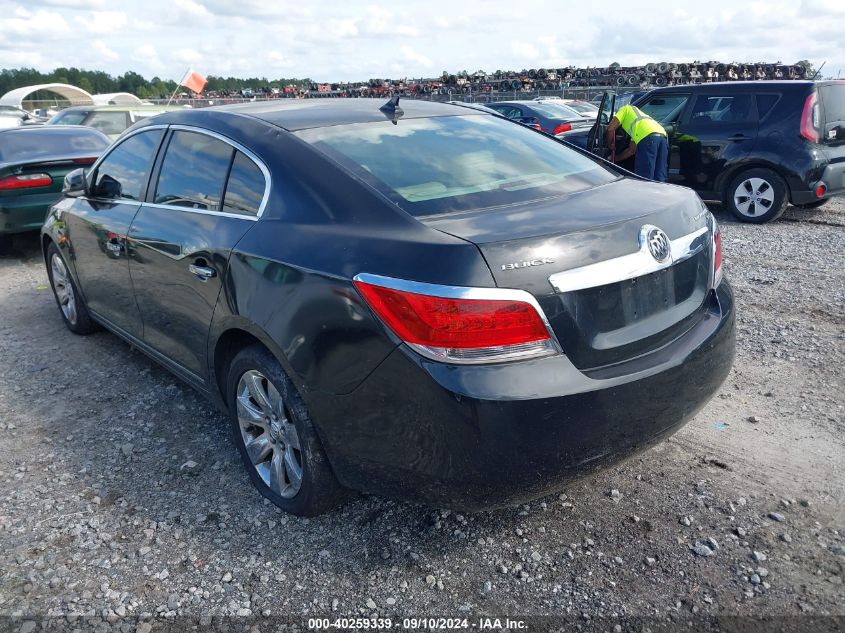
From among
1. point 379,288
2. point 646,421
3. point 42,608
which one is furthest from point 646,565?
point 42,608

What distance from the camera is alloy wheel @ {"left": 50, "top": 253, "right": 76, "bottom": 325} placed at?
16.9 feet

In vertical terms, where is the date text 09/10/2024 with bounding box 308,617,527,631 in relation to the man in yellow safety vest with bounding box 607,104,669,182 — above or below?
below

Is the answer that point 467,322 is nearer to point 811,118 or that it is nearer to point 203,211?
point 203,211

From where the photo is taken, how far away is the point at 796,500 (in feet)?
9.51

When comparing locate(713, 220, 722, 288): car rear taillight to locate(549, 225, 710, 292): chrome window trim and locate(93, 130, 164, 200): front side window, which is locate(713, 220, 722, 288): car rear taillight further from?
locate(93, 130, 164, 200): front side window

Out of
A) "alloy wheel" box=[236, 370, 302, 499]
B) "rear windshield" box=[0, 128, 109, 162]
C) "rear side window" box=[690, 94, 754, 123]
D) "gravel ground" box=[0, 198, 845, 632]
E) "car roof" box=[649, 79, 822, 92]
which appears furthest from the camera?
"rear side window" box=[690, 94, 754, 123]

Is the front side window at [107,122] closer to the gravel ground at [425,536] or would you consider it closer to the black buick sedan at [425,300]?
the gravel ground at [425,536]

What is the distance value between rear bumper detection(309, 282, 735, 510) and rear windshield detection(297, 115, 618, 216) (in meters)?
0.68

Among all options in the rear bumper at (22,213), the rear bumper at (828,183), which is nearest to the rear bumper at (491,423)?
the rear bumper at (22,213)

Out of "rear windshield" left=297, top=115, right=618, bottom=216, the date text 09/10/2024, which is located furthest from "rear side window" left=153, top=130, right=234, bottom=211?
the date text 09/10/2024

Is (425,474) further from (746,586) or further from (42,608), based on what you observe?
(42,608)

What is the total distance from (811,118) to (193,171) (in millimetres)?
7548

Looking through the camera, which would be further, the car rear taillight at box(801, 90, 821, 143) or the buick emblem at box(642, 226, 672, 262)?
the car rear taillight at box(801, 90, 821, 143)

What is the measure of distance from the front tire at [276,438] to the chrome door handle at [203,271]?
1.23 feet
